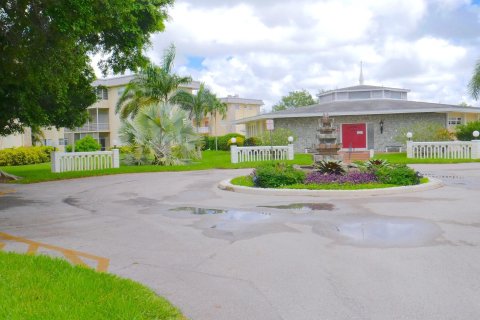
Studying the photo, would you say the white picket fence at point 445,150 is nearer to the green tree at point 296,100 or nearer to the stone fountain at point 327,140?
the stone fountain at point 327,140

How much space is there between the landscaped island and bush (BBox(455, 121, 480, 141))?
16.5 meters

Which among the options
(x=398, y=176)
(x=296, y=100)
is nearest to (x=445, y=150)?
(x=398, y=176)

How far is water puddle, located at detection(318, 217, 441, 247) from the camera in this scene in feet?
24.2

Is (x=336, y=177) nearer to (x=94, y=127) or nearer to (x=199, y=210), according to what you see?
(x=199, y=210)

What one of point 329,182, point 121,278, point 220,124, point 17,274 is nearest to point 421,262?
point 121,278

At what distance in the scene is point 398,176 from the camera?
1416cm

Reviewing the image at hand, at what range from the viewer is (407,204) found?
11.1 m

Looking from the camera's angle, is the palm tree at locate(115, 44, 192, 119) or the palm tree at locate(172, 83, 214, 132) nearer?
the palm tree at locate(115, 44, 192, 119)

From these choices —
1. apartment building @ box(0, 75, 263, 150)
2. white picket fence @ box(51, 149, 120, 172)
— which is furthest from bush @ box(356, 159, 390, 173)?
apartment building @ box(0, 75, 263, 150)

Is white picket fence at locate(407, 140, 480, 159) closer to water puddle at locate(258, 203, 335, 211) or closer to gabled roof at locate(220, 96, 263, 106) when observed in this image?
water puddle at locate(258, 203, 335, 211)

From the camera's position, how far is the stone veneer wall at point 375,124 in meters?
33.5

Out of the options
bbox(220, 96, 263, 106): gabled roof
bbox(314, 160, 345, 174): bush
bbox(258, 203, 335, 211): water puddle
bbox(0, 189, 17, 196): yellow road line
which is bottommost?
bbox(258, 203, 335, 211): water puddle

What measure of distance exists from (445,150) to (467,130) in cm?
421

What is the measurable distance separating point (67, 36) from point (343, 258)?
7627 mm
